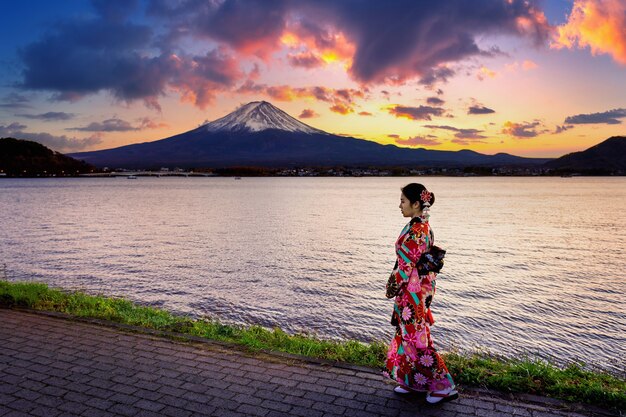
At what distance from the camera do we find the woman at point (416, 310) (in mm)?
5172

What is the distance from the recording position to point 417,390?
5.20 m

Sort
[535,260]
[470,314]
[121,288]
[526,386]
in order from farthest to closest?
[535,260], [121,288], [470,314], [526,386]

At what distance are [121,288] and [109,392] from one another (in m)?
11.2

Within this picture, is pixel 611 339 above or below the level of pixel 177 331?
below

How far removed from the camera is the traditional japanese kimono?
17.0 feet

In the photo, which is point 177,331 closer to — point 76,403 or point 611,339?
point 76,403

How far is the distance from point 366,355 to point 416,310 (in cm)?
175

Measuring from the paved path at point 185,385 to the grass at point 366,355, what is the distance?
40cm

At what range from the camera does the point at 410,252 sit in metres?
5.21

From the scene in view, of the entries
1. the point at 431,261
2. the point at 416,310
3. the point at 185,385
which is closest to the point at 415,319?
the point at 416,310

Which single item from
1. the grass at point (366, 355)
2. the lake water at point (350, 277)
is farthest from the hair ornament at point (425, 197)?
the lake water at point (350, 277)

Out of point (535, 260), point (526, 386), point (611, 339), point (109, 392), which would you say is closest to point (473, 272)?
point (535, 260)

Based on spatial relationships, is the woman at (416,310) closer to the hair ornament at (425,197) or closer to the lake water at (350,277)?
the hair ornament at (425,197)

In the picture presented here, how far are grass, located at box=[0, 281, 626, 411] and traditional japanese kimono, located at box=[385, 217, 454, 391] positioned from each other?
2.62 feet
